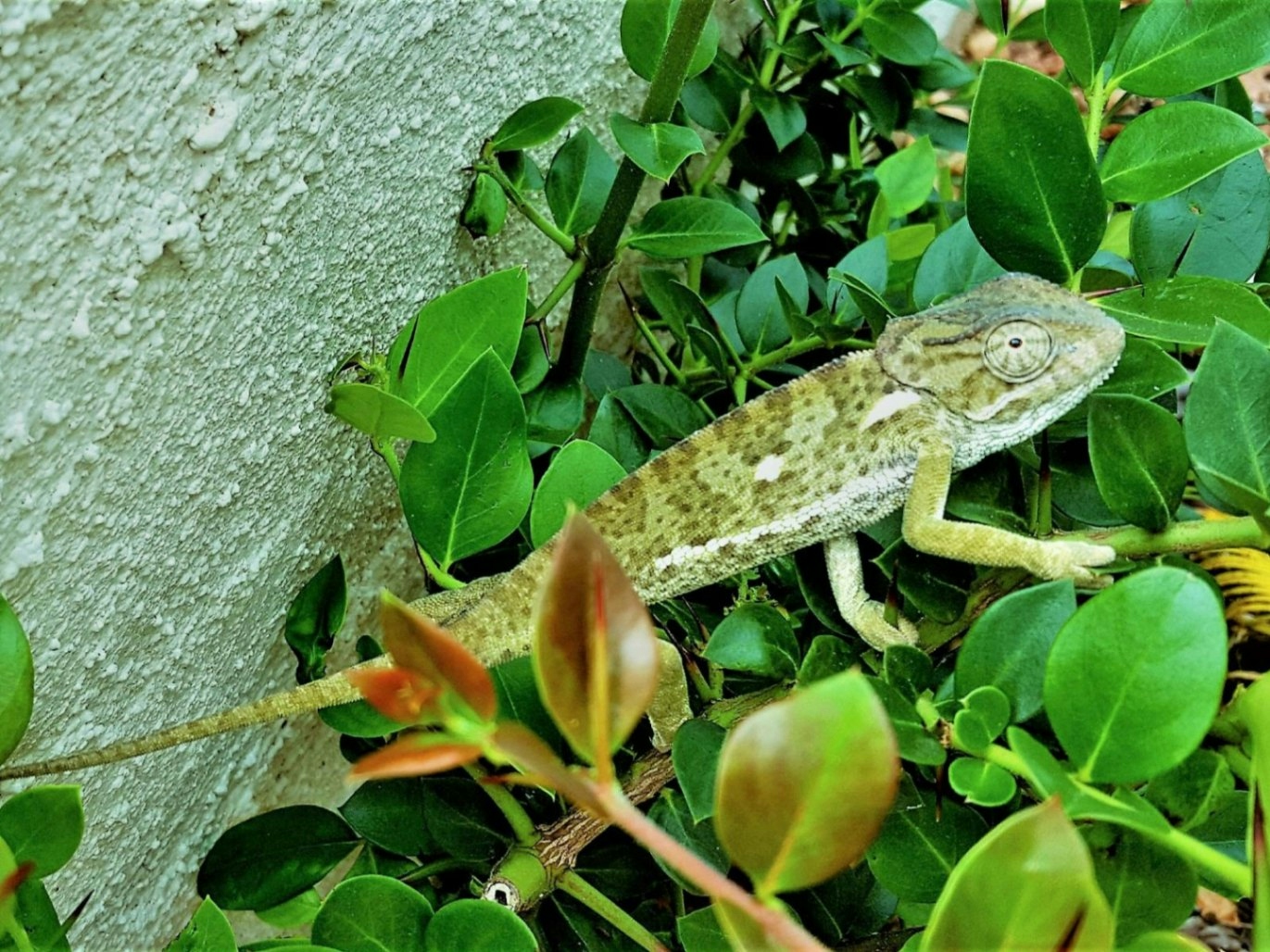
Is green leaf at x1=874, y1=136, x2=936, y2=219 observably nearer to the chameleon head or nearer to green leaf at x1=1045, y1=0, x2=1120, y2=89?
the chameleon head

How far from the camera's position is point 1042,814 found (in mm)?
389

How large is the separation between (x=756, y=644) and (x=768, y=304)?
55 cm

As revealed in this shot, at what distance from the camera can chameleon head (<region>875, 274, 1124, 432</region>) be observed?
3.18ft

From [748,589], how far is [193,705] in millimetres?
659

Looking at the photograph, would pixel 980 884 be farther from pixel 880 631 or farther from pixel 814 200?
pixel 814 200

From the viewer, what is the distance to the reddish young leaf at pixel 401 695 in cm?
39

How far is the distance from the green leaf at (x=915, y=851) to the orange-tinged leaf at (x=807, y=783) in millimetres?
341

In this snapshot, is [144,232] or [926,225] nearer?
[144,232]

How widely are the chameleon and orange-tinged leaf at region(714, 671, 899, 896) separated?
602mm

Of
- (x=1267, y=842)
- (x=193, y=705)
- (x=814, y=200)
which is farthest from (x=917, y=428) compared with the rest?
(x=193, y=705)

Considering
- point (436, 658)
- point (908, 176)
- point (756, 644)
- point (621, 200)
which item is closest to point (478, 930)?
point (756, 644)

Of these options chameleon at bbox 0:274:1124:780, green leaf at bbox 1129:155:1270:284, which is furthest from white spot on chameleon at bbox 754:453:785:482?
green leaf at bbox 1129:155:1270:284

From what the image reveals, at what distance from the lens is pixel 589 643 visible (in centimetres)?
38

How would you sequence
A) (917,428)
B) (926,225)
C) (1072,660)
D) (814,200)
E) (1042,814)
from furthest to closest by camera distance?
(814,200), (926,225), (917,428), (1072,660), (1042,814)
